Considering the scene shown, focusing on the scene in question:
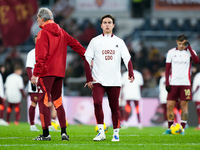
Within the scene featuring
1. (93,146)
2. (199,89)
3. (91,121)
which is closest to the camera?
(93,146)

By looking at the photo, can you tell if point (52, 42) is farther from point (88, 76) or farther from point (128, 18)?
point (128, 18)

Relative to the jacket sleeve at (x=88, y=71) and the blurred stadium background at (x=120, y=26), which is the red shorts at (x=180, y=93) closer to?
the jacket sleeve at (x=88, y=71)

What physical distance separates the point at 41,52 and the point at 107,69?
110cm

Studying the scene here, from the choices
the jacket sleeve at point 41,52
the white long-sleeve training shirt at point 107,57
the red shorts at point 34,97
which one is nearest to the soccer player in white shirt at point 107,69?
the white long-sleeve training shirt at point 107,57

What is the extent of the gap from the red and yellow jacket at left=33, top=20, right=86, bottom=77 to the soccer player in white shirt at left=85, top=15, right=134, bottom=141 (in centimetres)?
44

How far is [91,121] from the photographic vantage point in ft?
53.0

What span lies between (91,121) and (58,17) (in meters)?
8.30

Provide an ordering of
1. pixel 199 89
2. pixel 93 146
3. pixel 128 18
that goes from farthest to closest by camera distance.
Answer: pixel 128 18
pixel 199 89
pixel 93 146

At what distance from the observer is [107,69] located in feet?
24.6

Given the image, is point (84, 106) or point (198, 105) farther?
point (84, 106)

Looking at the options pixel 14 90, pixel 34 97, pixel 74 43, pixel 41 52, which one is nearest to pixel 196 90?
pixel 34 97

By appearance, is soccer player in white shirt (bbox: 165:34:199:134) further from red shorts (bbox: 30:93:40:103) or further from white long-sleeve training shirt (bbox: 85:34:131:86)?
red shorts (bbox: 30:93:40:103)

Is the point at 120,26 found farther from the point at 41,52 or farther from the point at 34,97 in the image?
the point at 41,52

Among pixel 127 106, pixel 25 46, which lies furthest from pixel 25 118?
pixel 25 46
